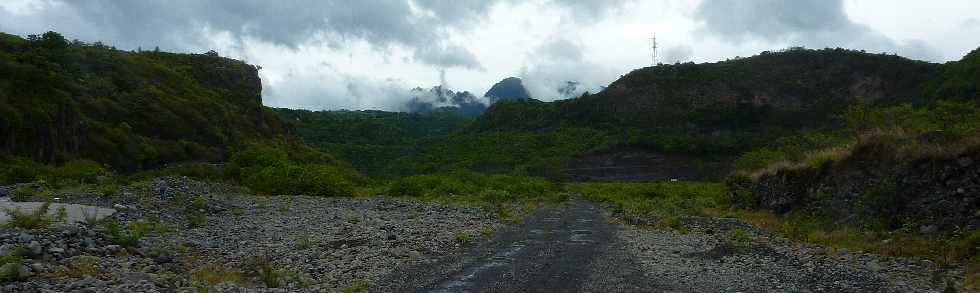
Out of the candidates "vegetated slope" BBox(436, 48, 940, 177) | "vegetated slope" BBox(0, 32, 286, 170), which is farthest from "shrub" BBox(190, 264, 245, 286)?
"vegetated slope" BBox(436, 48, 940, 177)

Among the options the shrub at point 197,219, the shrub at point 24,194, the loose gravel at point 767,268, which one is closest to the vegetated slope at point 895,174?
the loose gravel at point 767,268

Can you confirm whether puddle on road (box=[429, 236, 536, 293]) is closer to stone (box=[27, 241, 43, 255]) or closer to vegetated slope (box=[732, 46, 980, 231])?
stone (box=[27, 241, 43, 255])

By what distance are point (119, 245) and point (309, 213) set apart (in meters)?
12.2

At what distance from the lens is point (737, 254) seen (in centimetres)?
1544

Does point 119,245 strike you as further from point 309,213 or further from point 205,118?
point 205,118

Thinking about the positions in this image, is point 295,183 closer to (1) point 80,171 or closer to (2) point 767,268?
(1) point 80,171

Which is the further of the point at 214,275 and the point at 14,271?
the point at 214,275

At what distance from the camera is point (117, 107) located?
55.4m

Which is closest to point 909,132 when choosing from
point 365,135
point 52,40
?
point 52,40

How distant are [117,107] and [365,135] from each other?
76.9 metres

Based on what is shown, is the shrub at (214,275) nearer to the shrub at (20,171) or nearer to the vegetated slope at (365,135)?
the shrub at (20,171)

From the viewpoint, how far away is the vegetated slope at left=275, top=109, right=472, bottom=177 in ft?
366

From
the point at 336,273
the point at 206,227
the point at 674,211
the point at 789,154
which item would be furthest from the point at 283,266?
the point at 789,154

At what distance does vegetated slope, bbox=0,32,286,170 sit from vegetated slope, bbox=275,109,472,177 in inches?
665
